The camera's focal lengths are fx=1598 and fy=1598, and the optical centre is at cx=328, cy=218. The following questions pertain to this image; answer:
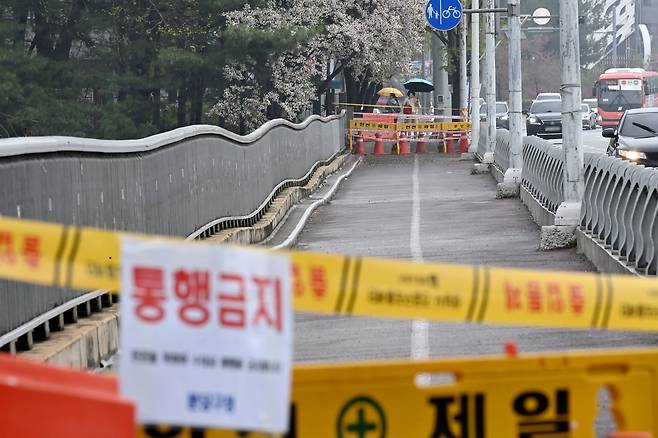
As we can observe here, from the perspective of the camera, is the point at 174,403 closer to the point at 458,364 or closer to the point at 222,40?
the point at 458,364

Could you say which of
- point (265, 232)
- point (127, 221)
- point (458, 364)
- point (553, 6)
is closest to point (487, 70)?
point (265, 232)

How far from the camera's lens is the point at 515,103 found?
31.8 metres

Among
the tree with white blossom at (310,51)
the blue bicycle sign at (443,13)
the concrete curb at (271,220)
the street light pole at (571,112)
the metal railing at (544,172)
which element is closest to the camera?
the street light pole at (571,112)

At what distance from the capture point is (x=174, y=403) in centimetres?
433

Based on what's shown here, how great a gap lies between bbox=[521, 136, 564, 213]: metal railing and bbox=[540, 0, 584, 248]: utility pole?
991 millimetres

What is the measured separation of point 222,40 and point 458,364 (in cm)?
5011

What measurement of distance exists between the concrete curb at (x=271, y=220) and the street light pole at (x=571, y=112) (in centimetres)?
427

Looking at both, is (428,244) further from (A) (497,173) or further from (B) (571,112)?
(A) (497,173)

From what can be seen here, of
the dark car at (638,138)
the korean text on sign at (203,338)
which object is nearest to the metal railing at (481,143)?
the dark car at (638,138)

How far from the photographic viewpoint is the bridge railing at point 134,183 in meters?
10.3

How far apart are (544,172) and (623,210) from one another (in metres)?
10.0

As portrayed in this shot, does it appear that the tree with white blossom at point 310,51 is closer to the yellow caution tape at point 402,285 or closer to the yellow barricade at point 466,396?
the yellow barricade at point 466,396

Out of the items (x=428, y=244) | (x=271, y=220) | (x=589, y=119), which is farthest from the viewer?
(x=589, y=119)

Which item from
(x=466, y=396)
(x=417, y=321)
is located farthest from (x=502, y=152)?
(x=466, y=396)
